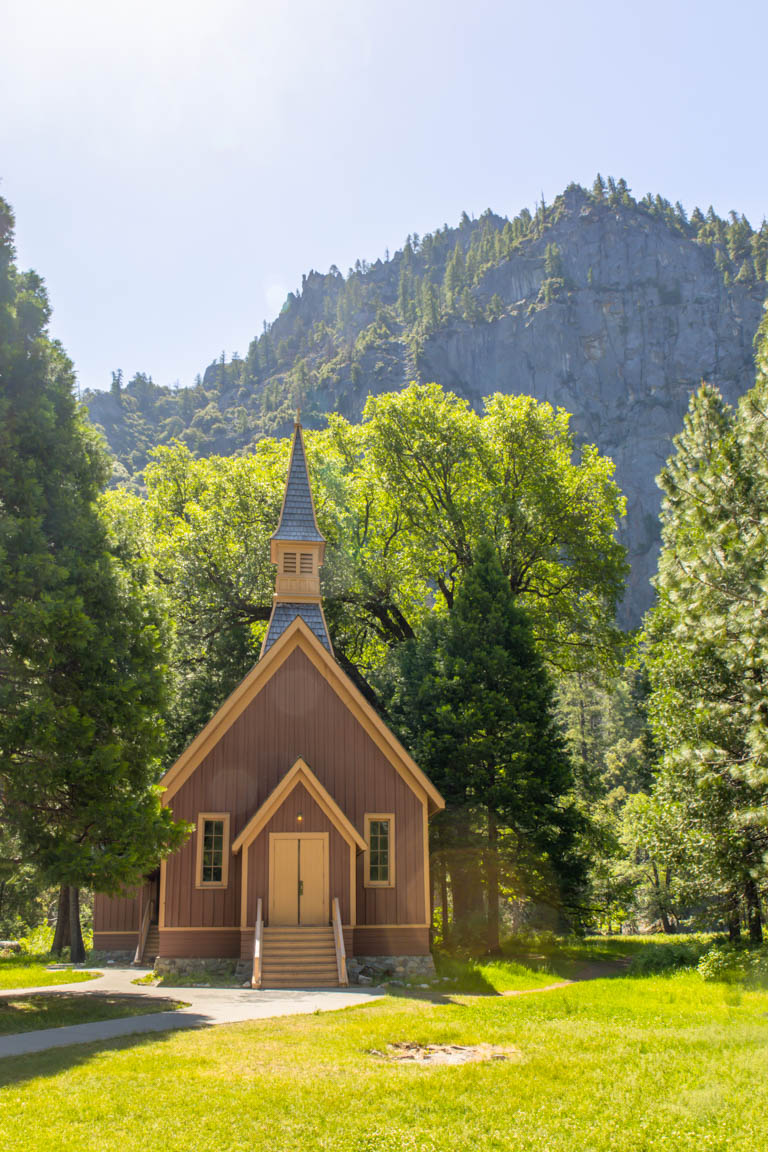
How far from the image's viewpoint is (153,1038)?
10.6 m

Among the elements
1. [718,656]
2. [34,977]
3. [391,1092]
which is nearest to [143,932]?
[34,977]

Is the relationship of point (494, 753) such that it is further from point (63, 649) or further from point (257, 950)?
point (63, 649)

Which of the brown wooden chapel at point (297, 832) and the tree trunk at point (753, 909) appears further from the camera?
the brown wooden chapel at point (297, 832)

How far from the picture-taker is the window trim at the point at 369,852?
2100cm

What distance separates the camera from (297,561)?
2495 centimetres

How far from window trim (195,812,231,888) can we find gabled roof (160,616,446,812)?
0.95 meters

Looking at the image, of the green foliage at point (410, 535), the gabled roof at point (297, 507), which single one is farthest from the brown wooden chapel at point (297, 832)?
the green foliage at point (410, 535)

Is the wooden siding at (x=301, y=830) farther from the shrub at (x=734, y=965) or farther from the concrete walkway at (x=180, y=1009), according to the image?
the shrub at (x=734, y=965)

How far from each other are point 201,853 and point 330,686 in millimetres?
4880

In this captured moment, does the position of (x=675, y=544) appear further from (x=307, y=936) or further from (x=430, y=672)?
(x=307, y=936)

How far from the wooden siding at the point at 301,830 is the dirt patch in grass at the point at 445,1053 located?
9795 millimetres

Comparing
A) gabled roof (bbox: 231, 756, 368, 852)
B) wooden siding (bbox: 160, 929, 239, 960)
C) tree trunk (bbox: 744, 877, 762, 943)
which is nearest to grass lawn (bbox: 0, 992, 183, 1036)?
wooden siding (bbox: 160, 929, 239, 960)

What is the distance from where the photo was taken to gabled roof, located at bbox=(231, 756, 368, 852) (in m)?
19.9

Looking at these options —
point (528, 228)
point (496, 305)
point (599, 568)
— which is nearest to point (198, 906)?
point (599, 568)
